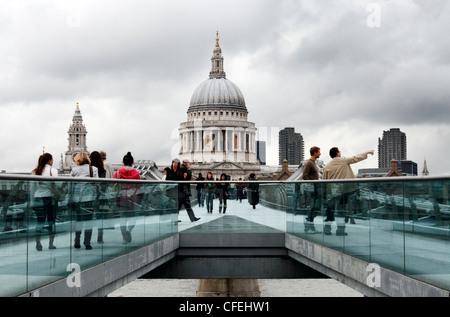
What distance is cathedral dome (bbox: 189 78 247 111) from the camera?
509 feet

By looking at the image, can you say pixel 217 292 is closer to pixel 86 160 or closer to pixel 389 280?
pixel 86 160

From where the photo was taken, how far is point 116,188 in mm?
10453

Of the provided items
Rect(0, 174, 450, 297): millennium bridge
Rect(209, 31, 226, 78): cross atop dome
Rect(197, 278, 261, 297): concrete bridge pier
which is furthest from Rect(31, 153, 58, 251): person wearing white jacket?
Rect(209, 31, 226, 78): cross atop dome

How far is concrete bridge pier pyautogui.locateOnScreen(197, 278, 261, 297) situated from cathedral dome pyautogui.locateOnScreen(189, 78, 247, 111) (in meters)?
123

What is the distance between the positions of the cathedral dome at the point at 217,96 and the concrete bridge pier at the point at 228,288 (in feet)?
402

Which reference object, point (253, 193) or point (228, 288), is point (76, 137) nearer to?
point (228, 288)

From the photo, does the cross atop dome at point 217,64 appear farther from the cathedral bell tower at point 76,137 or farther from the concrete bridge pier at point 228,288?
the concrete bridge pier at point 228,288

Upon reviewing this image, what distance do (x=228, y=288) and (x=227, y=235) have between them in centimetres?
1437

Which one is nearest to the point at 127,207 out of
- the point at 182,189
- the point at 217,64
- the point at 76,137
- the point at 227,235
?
the point at 182,189

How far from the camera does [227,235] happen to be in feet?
49.0

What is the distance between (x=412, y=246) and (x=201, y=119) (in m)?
145

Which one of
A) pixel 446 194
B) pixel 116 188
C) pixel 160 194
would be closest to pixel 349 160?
pixel 160 194

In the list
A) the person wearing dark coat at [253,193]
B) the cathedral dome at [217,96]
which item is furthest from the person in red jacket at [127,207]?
the cathedral dome at [217,96]
